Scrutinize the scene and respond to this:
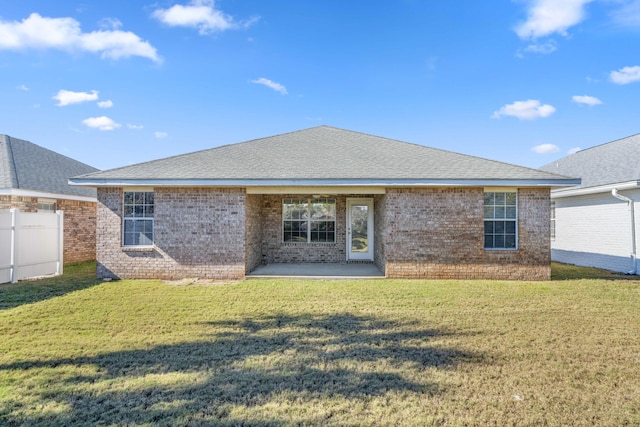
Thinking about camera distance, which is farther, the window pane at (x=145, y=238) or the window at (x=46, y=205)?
the window at (x=46, y=205)

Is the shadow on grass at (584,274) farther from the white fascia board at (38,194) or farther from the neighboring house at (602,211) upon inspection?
the white fascia board at (38,194)

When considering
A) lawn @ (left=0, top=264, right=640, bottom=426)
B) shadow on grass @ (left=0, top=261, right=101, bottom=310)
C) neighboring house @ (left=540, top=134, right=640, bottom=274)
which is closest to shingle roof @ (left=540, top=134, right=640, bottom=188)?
neighboring house @ (left=540, top=134, right=640, bottom=274)

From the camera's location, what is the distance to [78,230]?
14.2 m

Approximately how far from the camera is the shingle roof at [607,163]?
12.6 metres

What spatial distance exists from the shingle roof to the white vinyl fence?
18786 millimetres

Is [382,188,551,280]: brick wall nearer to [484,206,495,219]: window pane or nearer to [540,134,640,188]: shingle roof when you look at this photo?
[484,206,495,219]: window pane

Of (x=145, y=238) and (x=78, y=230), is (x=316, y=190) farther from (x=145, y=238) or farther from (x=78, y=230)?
(x=78, y=230)

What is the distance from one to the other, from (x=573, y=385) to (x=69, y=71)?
54.6ft

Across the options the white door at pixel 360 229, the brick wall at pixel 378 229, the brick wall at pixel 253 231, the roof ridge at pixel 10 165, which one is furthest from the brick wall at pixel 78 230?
the brick wall at pixel 378 229

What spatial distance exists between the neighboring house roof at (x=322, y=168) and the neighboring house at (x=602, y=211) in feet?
13.5

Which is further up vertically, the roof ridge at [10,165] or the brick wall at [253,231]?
the roof ridge at [10,165]

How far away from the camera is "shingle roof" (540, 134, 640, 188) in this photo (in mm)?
12552

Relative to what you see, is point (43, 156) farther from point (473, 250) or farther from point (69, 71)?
point (473, 250)

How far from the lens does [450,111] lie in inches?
746
